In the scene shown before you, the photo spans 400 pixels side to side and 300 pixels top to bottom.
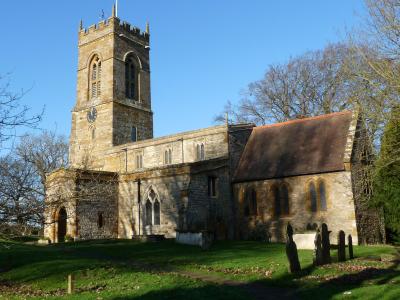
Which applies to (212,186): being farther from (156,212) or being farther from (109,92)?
(109,92)

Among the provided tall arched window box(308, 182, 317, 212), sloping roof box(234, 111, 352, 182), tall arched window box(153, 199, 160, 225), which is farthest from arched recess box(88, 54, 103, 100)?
tall arched window box(308, 182, 317, 212)

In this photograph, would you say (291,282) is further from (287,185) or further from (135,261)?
(287,185)

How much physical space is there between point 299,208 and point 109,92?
24.7m

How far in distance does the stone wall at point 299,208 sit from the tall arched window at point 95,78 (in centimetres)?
2240

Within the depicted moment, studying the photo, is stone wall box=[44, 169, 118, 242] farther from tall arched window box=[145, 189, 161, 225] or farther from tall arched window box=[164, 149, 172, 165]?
tall arched window box=[164, 149, 172, 165]

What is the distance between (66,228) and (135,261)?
13.0 meters

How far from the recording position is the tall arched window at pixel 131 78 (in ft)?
155

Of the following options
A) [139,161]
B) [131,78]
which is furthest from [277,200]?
[131,78]

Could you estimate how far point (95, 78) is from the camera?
47.1 m

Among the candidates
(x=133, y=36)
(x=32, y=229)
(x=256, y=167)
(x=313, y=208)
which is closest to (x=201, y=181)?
(x=256, y=167)

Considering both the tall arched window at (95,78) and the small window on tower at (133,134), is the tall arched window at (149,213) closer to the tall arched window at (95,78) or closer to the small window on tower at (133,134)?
the small window on tower at (133,134)

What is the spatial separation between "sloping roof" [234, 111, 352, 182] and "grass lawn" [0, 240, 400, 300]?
7.70 m

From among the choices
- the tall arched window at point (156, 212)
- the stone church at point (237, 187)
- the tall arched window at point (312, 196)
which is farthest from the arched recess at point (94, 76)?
the tall arched window at point (312, 196)

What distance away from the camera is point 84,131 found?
149ft
